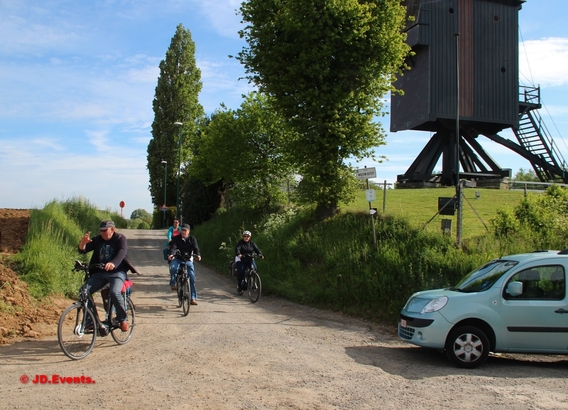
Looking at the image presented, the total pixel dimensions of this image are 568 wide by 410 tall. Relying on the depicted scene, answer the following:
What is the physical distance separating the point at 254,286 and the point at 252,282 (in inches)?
4.9

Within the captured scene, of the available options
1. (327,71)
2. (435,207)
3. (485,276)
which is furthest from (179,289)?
(435,207)

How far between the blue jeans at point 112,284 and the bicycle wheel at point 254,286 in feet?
19.7

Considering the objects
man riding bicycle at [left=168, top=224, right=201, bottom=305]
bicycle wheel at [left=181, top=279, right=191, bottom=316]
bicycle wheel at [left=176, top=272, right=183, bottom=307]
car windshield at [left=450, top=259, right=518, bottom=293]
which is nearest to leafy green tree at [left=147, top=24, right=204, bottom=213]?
man riding bicycle at [left=168, top=224, right=201, bottom=305]

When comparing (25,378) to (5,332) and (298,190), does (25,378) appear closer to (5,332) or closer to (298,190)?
(5,332)

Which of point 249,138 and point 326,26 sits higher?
point 326,26

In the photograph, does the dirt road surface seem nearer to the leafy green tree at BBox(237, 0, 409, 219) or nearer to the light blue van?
the light blue van

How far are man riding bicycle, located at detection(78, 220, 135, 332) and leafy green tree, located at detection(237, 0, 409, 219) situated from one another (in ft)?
32.1

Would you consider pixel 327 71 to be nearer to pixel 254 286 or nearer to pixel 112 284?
pixel 254 286

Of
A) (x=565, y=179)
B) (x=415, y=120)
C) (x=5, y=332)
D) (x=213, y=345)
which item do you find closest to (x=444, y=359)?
(x=213, y=345)

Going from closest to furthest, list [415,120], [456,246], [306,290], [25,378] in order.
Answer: [25,378] → [456,246] → [306,290] → [415,120]

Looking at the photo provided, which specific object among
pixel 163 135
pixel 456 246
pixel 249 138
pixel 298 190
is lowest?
pixel 456 246

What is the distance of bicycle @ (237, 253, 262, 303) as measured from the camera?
13.4 meters

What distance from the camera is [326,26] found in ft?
52.9

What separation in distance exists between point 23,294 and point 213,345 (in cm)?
402
